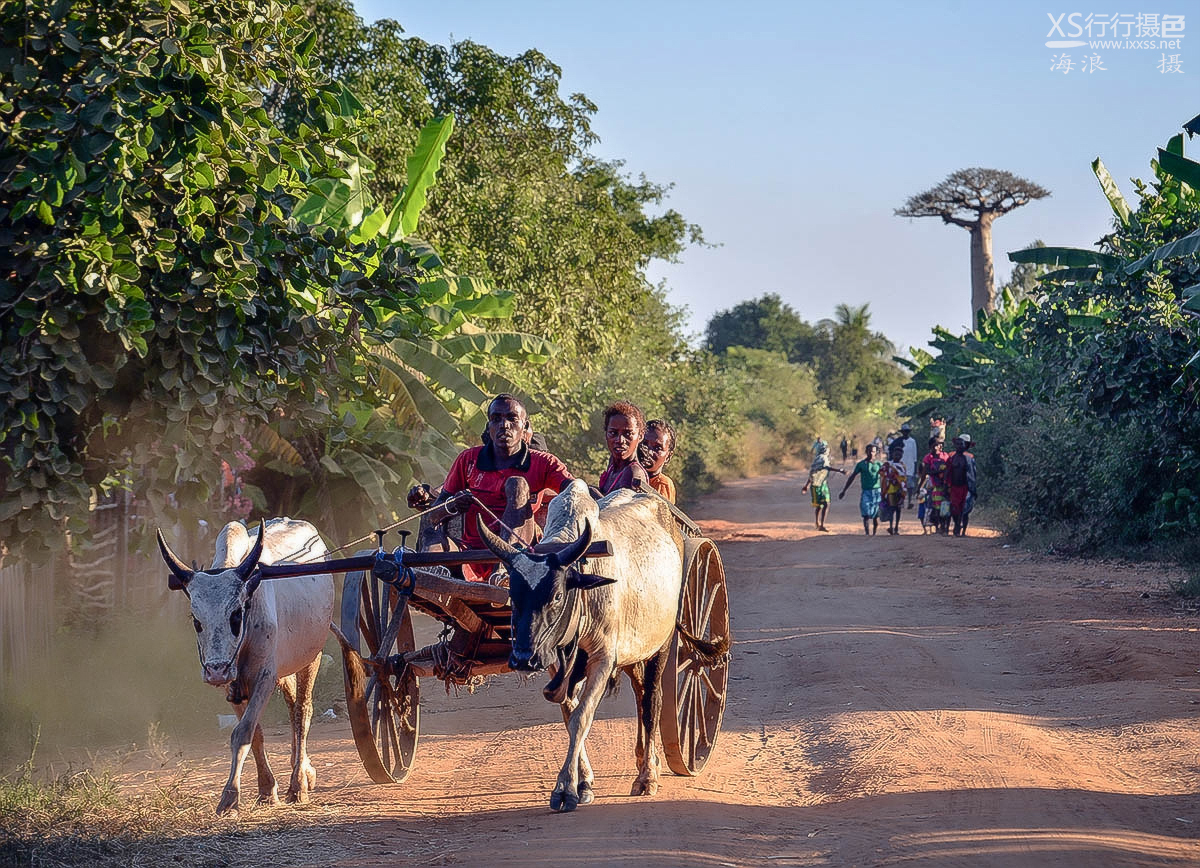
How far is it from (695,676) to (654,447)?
1.99m

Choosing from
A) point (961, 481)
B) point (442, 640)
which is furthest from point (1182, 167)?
point (961, 481)

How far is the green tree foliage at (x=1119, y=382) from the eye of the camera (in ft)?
44.8

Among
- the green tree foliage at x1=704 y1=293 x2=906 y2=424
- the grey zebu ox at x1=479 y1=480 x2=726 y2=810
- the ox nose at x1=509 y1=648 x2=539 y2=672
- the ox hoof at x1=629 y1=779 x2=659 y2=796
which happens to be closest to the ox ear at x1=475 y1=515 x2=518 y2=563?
the grey zebu ox at x1=479 y1=480 x2=726 y2=810

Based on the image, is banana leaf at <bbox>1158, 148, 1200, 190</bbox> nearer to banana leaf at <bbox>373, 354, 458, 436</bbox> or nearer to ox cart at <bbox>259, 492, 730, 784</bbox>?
ox cart at <bbox>259, 492, 730, 784</bbox>

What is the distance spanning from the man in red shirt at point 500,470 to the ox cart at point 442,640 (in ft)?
0.92

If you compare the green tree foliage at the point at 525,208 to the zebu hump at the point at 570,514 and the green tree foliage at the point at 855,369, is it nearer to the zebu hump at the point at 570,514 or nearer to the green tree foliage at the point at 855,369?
the zebu hump at the point at 570,514

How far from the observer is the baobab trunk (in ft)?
151

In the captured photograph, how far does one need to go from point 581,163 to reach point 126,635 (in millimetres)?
19616

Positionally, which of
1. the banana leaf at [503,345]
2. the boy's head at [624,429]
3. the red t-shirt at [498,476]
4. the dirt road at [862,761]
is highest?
the banana leaf at [503,345]

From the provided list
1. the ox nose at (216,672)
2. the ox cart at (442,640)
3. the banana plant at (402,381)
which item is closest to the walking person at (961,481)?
the banana plant at (402,381)

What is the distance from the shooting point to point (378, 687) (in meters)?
6.66

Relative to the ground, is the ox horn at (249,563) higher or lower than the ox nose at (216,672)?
higher

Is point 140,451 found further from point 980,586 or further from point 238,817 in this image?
point 980,586

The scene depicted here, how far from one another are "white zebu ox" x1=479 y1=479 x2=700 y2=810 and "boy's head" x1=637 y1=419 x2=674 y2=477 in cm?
129
